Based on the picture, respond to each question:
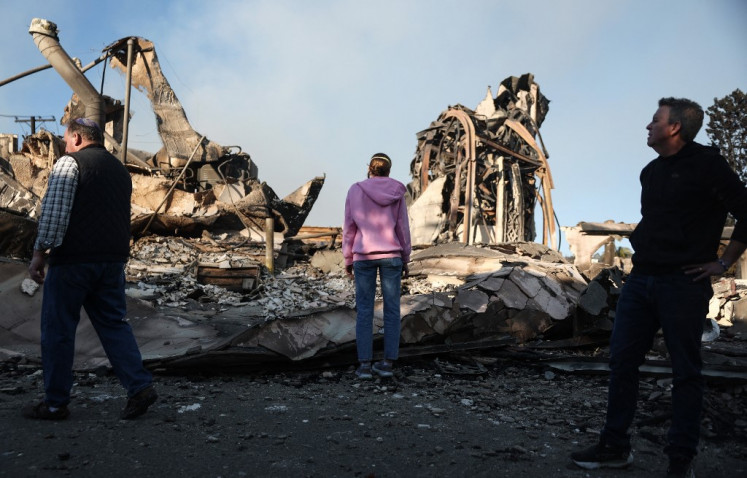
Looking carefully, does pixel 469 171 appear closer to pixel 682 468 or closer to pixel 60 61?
pixel 60 61

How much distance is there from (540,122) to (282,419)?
18.2m

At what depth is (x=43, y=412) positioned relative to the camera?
2.93 metres

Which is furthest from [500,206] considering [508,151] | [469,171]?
[469,171]

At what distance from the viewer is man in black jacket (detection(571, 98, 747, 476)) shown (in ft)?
7.70

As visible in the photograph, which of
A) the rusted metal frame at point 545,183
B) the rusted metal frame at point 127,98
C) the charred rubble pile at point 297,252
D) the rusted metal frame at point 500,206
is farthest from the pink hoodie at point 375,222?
the rusted metal frame at point 127,98

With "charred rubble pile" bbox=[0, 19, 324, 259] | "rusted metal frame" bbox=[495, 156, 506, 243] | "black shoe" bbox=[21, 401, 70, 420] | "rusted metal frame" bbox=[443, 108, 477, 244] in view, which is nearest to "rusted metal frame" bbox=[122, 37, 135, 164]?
"charred rubble pile" bbox=[0, 19, 324, 259]

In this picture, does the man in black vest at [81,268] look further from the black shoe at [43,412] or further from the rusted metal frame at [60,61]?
the rusted metal frame at [60,61]

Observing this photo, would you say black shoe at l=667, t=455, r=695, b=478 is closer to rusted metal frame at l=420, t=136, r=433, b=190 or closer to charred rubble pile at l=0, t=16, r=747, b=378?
charred rubble pile at l=0, t=16, r=747, b=378

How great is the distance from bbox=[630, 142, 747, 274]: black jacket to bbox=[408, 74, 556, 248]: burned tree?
1055cm

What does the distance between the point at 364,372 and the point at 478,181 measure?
35.6 ft

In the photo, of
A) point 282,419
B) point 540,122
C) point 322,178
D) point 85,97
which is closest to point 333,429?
point 282,419

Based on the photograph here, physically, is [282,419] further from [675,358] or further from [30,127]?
[30,127]

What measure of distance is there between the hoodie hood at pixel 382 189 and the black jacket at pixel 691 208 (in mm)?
2345

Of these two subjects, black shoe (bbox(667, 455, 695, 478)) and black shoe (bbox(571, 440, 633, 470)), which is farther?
black shoe (bbox(571, 440, 633, 470))
